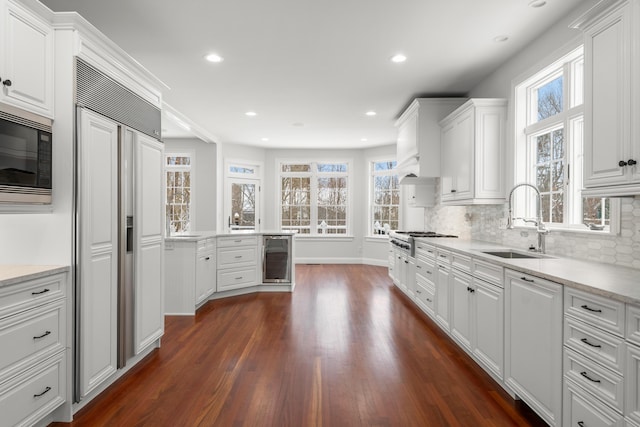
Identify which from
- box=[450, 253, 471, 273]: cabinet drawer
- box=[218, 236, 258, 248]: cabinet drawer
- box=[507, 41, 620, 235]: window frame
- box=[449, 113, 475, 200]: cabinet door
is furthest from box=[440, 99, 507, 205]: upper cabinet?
box=[218, 236, 258, 248]: cabinet drawer

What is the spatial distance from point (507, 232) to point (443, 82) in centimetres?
191

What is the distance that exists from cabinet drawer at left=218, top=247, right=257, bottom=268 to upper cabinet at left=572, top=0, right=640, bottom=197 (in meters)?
4.22

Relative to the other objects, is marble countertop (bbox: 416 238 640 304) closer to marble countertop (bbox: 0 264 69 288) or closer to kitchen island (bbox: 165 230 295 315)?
marble countertop (bbox: 0 264 69 288)

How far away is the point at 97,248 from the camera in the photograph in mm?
2322

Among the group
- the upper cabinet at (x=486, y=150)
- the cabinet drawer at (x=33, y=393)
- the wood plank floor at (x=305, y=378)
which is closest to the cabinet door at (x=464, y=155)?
the upper cabinet at (x=486, y=150)

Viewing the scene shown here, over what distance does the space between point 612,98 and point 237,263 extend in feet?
14.9

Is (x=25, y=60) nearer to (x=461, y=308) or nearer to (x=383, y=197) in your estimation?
(x=461, y=308)

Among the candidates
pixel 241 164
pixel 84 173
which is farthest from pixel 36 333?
pixel 241 164

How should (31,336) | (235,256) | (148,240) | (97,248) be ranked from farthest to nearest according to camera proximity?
(235,256), (148,240), (97,248), (31,336)

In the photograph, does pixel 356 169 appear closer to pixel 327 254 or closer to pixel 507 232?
pixel 327 254

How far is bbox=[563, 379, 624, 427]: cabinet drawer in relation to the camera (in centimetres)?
152

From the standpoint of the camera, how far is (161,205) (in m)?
3.24

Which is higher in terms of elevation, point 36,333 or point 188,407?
point 36,333

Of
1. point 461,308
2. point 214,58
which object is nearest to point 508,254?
point 461,308
